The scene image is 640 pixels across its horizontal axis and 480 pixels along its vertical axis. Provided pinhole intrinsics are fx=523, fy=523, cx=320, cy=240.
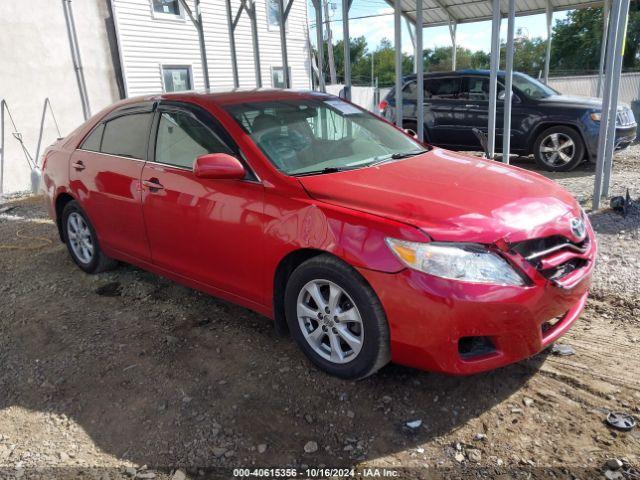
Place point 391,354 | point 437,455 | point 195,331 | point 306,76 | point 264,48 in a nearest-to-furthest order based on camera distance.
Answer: point 437,455, point 391,354, point 195,331, point 264,48, point 306,76

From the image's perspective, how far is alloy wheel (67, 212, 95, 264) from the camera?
4.86 metres

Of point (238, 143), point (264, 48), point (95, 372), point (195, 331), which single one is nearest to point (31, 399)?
point (95, 372)

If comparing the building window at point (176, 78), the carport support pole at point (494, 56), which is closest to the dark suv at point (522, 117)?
the carport support pole at point (494, 56)

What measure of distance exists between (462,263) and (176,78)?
1360 cm

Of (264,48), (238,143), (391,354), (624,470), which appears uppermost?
(264,48)

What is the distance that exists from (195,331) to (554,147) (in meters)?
7.47

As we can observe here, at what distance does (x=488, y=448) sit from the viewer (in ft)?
8.15

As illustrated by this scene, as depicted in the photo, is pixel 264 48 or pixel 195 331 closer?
pixel 195 331

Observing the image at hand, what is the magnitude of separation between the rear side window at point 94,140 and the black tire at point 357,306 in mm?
2560

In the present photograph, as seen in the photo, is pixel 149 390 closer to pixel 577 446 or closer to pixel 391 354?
pixel 391 354

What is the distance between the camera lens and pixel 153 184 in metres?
3.81

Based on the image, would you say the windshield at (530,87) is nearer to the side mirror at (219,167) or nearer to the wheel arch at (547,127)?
the wheel arch at (547,127)

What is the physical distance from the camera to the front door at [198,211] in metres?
3.25

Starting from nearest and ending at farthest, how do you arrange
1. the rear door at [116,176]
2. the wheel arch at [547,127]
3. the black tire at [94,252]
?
the rear door at [116,176] < the black tire at [94,252] < the wheel arch at [547,127]
